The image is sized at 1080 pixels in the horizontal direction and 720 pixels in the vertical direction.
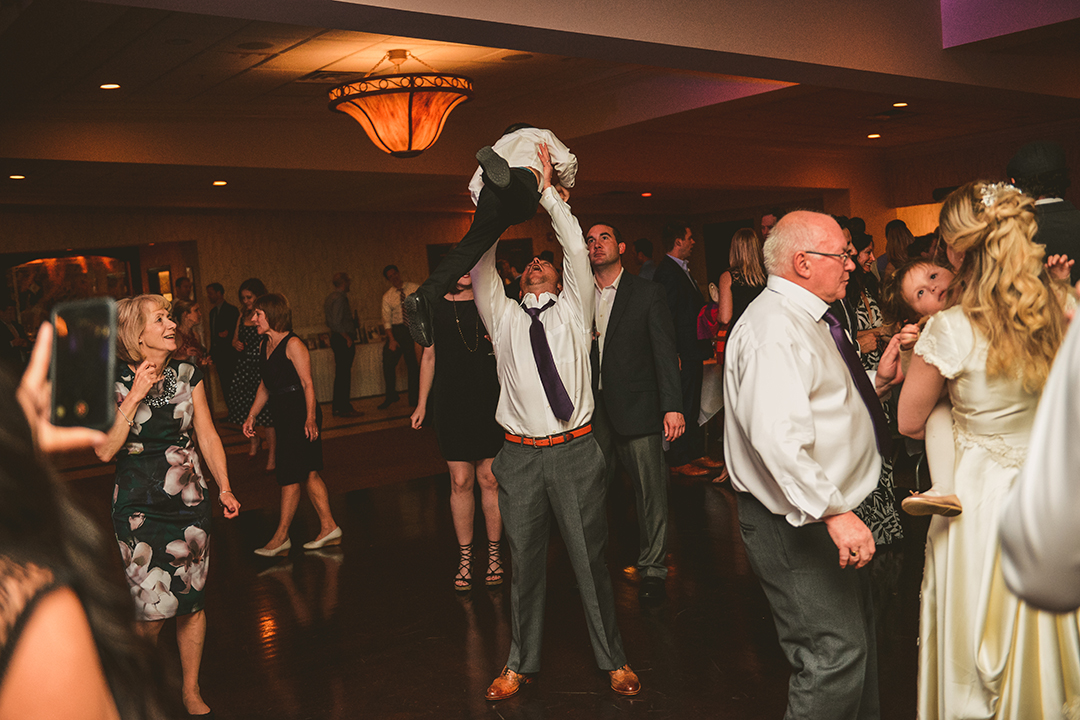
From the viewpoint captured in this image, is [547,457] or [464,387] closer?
[547,457]

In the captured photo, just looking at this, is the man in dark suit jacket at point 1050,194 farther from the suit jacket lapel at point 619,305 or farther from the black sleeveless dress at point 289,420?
the black sleeveless dress at point 289,420

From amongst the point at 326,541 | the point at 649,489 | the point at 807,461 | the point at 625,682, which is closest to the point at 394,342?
the point at 326,541

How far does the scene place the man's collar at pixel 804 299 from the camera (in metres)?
2.43

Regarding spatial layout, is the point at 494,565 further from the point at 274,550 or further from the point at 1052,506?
the point at 1052,506

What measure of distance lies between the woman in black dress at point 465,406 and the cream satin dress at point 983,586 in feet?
8.31

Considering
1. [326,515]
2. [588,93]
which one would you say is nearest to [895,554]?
[326,515]

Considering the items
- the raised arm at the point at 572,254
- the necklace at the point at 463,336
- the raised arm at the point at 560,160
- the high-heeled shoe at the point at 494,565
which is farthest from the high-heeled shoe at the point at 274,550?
the raised arm at the point at 560,160

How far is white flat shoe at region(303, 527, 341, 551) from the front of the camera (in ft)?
17.9

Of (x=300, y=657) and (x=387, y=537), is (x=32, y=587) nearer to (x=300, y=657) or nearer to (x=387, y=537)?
(x=300, y=657)

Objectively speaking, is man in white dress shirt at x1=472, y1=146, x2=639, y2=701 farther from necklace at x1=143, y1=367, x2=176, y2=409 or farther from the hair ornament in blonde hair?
the hair ornament in blonde hair

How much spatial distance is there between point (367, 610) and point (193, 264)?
382 inches

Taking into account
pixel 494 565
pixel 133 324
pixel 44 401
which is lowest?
pixel 494 565

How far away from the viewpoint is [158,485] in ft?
10.3

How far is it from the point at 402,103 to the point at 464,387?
3.07 meters
